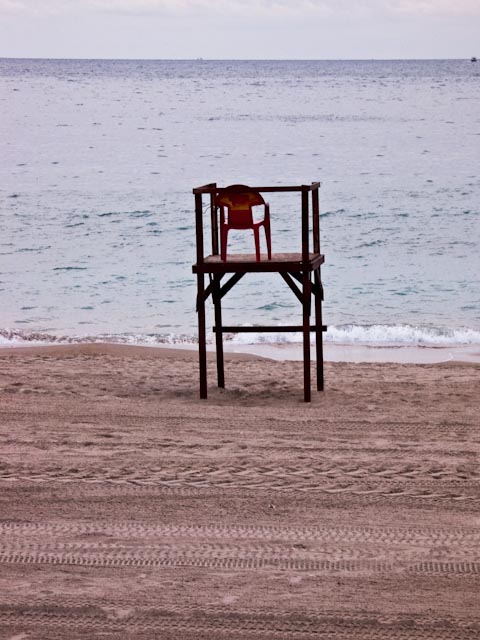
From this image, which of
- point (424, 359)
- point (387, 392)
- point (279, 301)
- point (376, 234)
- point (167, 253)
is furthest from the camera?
point (376, 234)

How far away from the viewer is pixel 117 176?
34875 millimetres

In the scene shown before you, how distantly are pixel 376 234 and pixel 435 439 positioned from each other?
54.5ft

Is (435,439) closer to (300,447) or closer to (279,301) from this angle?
(300,447)

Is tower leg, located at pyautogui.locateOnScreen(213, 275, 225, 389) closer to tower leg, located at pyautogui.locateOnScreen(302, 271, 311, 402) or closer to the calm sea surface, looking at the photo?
tower leg, located at pyautogui.locateOnScreen(302, 271, 311, 402)

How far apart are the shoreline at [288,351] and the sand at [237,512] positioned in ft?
8.49

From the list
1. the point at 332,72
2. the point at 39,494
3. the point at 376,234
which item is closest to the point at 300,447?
the point at 39,494

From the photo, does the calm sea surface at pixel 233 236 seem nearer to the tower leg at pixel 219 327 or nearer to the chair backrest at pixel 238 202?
the tower leg at pixel 219 327

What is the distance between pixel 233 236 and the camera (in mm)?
22750

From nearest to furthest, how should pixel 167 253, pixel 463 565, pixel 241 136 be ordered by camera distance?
pixel 463 565, pixel 167 253, pixel 241 136

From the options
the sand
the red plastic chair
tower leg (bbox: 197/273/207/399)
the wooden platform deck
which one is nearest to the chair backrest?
the red plastic chair

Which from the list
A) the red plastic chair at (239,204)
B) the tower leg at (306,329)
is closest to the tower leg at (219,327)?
the red plastic chair at (239,204)

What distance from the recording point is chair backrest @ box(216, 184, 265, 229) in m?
8.34

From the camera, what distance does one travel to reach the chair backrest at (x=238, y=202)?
8.34m

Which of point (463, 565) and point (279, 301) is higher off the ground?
point (463, 565)
